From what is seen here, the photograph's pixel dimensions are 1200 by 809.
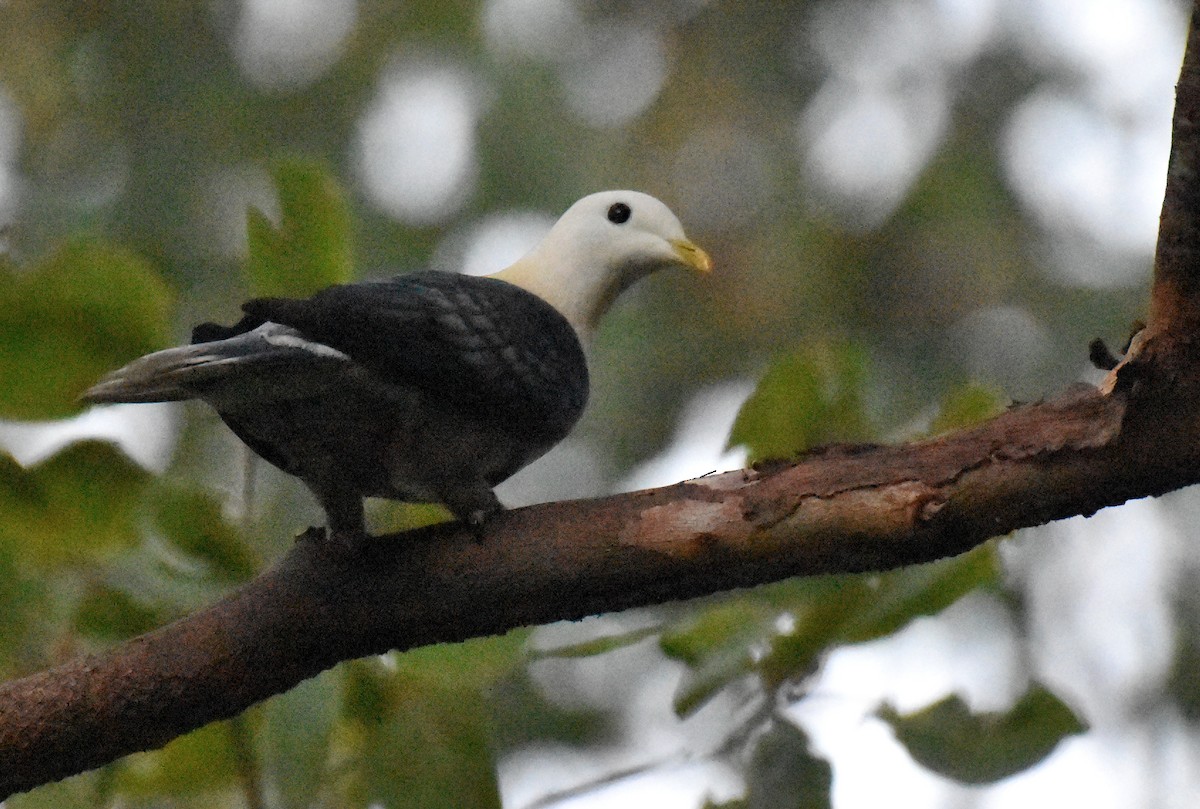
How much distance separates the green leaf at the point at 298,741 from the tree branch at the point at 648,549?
32cm

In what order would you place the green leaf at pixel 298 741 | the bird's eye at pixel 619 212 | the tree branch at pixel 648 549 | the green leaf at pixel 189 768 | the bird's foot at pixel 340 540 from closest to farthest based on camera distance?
the tree branch at pixel 648 549, the bird's foot at pixel 340 540, the green leaf at pixel 298 741, the green leaf at pixel 189 768, the bird's eye at pixel 619 212

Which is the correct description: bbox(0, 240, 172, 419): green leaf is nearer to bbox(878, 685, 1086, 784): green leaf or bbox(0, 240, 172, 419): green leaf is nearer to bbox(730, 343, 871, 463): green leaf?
bbox(730, 343, 871, 463): green leaf

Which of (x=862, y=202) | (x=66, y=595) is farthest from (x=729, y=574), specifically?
(x=862, y=202)

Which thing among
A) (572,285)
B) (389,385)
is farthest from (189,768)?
A: (572,285)

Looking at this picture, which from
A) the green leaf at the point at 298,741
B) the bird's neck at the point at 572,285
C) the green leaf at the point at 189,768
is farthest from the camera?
the bird's neck at the point at 572,285

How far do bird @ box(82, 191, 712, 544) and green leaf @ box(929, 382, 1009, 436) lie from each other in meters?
0.78

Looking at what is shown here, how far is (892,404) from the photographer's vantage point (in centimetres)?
603

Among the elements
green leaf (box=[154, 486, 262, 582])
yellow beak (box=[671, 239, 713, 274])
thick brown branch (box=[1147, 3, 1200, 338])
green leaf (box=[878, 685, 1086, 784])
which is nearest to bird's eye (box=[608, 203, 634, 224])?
yellow beak (box=[671, 239, 713, 274])

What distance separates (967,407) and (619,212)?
1.23 m

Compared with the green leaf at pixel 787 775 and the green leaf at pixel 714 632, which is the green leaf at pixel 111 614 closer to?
the green leaf at pixel 714 632

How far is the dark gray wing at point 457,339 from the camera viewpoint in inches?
108

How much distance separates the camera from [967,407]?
3188 millimetres

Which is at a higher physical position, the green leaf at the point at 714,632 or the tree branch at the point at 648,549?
the green leaf at the point at 714,632

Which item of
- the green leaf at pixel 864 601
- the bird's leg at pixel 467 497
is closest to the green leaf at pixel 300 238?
the bird's leg at pixel 467 497
